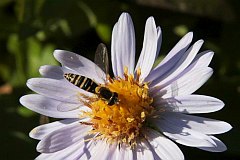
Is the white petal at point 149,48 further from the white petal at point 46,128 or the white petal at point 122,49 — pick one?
the white petal at point 46,128

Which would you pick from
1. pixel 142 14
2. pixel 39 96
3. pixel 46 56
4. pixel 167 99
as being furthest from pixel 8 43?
pixel 167 99

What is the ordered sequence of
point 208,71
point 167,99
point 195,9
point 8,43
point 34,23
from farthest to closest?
point 8,43, point 34,23, point 195,9, point 167,99, point 208,71

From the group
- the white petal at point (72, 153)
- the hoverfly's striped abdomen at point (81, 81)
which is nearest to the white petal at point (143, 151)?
the white petal at point (72, 153)

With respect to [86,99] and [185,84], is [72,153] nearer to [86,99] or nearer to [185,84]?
[86,99]

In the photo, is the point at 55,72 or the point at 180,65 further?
the point at 55,72

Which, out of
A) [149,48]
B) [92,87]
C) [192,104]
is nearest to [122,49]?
[149,48]

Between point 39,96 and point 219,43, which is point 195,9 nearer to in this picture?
point 219,43

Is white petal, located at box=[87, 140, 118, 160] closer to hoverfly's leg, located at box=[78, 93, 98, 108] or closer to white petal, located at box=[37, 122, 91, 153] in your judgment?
white petal, located at box=[37, 122, 91, 153]
